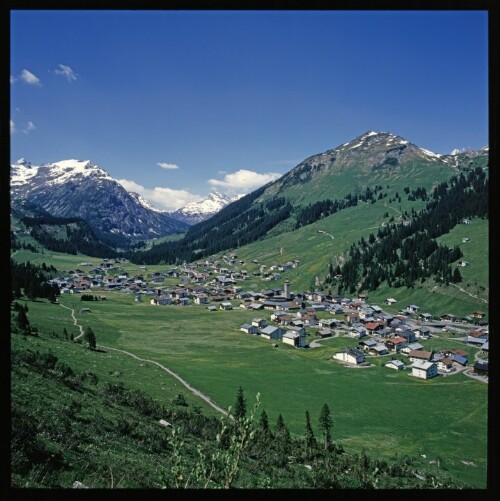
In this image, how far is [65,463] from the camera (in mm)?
7672

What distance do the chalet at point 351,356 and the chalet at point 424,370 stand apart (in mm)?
7134

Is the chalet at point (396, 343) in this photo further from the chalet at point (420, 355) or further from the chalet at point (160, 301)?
the chalet at point (160, 301)

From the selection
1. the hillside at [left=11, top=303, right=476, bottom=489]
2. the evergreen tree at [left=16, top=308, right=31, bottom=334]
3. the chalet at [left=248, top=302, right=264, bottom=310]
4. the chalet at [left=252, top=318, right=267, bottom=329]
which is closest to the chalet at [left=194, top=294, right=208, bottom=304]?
the chalet at [left=248, top=302, right=264, bottom=310]

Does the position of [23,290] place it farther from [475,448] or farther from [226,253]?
[226,253]

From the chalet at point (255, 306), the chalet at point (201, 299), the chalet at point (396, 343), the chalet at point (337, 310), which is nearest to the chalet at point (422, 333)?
the chalet at point (396, 343)

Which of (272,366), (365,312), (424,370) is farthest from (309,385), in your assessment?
(365,312)

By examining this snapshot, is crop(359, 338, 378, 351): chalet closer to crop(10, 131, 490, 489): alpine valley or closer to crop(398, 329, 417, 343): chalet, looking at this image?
crop(10, 131, 490, 489): alpine valley

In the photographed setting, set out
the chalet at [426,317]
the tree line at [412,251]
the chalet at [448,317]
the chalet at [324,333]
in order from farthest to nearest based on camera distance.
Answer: the tree line at [412,251] → the chalet at [426,317] → the chalet at [448,317] → the chalet at [324,333]

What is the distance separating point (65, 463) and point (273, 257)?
14994 cm

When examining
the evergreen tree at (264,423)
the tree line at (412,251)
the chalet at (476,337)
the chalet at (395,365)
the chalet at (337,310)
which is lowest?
the chalet at (395,365)

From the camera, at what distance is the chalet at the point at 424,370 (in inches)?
1869

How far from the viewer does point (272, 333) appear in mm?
67562

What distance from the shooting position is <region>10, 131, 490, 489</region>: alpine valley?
30.5 feet
